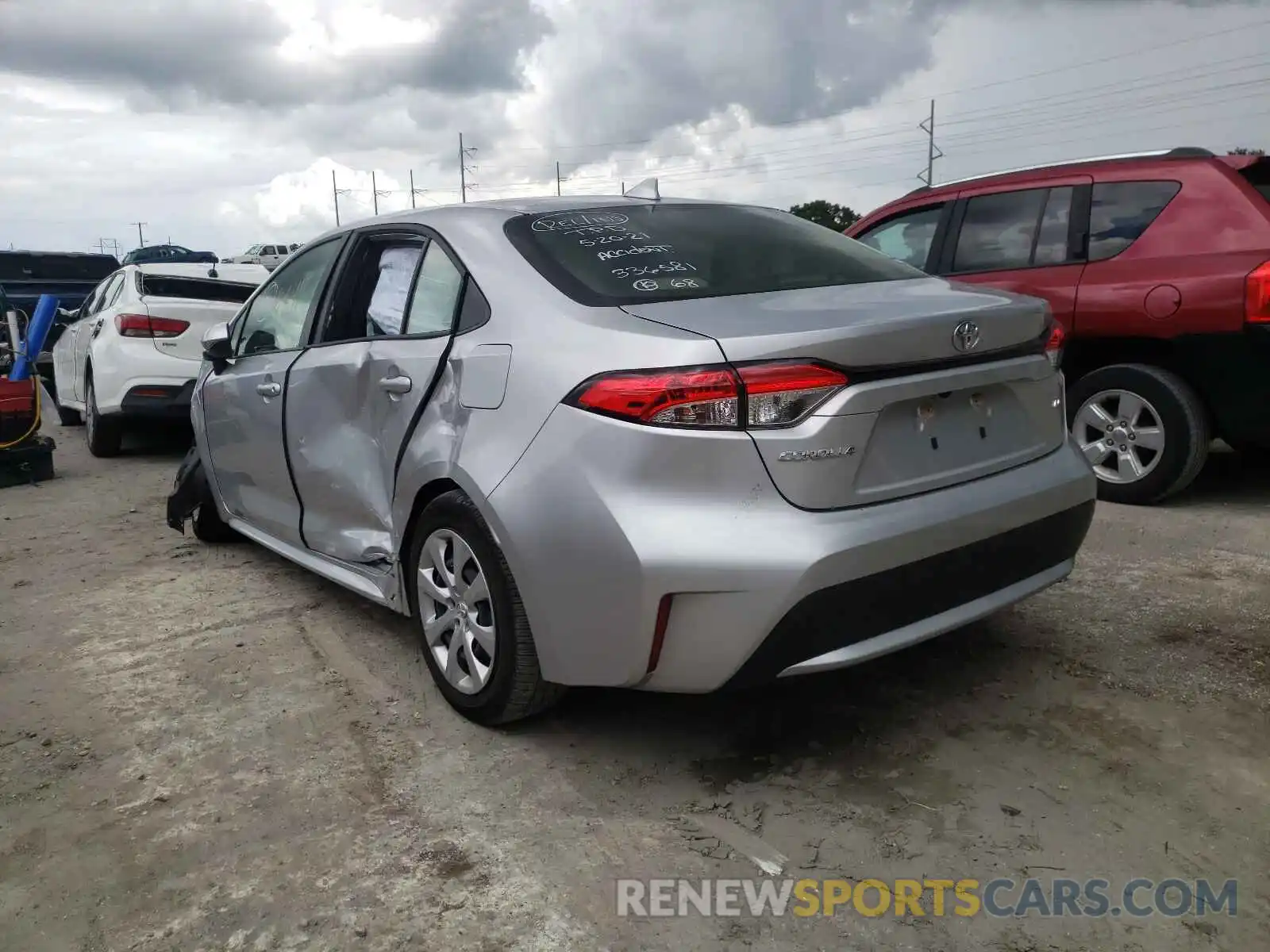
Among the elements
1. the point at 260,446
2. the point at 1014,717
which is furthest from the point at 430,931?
the point at 260,446

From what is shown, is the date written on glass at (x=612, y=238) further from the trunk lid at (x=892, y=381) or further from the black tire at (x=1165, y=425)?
the black tire at (x=1165, y=425)

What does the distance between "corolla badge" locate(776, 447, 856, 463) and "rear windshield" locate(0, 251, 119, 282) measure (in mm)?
13752

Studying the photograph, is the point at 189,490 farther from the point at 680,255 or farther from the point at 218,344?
the point at 680,255

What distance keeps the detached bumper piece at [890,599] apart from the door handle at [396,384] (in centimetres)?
139

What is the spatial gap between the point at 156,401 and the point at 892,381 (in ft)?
22.8

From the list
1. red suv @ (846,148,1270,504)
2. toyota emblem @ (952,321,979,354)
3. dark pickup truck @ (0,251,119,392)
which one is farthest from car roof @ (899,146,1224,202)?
dark pickup truck @ (0,251,119,392)

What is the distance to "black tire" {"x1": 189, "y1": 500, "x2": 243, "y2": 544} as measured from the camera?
5258mm

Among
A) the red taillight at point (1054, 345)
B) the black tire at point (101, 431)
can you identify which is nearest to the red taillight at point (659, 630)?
the red taillight at point (1054, 345)

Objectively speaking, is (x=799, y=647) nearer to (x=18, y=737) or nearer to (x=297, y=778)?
(x=297, y=778)

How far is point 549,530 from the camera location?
99.5 inches

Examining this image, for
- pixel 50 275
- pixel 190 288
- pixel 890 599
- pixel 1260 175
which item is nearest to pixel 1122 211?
pixel 1260 175

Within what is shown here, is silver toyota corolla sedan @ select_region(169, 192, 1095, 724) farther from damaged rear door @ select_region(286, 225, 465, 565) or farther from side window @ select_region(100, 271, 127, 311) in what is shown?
side window @ select_region(100, 271, 127, 311)

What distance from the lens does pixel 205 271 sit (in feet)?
27.5

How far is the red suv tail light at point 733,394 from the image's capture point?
2.34 metres
